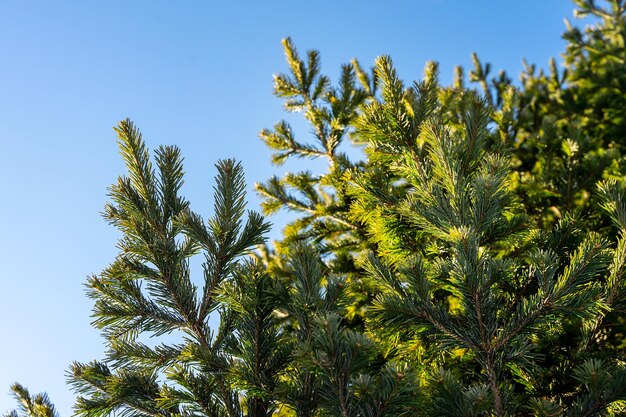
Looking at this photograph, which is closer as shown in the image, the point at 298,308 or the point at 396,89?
the point at 298,308

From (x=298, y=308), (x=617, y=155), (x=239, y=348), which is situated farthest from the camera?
(x=617, y=155)

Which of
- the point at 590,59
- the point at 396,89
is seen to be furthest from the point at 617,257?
the point at 590,59

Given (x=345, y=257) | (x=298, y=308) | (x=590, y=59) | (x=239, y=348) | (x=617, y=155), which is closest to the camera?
(x=298, y=308)

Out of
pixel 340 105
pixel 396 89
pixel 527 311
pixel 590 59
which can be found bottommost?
pixel 527 311

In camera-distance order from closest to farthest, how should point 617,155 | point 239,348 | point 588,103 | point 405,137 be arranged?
point 239,348 < point 405,137 < point 617,155 < point 588,103

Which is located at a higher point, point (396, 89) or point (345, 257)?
point (396, 89)

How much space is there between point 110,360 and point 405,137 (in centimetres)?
230

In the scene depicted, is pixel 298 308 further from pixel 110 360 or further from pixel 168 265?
pixel 110 360

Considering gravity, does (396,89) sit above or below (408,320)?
above

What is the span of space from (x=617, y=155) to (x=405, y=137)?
371cm

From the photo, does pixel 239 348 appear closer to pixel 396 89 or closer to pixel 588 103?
pixel 396 89

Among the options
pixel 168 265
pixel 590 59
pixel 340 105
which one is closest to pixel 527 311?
pixel 168 265

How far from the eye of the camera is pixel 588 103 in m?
8.25

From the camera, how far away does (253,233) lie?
3.04 meters
